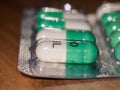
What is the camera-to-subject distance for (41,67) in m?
0.75

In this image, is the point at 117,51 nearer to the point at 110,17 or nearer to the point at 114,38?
the point at 114,38

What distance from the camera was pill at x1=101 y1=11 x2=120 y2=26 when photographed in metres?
0.93

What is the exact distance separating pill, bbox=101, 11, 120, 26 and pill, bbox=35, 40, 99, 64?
206 millimetres

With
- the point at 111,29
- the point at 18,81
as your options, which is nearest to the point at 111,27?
the point at 111,29

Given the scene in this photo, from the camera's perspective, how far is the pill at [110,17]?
93 cm

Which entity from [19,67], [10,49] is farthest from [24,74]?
[10,49]

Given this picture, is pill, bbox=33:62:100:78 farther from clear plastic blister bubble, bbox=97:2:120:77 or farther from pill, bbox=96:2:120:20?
pill, bbox=96:2:120:20

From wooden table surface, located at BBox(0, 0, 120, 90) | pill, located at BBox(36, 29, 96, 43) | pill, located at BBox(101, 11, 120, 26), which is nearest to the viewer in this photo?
wooden table surface, located at BBox(0, 0, 120, 90)

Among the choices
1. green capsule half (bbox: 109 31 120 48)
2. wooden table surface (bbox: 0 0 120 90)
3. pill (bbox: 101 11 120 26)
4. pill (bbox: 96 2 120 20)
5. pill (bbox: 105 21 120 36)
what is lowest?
wooden table surface (bbox: 0 0 120 90)

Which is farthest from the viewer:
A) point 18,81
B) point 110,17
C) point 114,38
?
point 110,17

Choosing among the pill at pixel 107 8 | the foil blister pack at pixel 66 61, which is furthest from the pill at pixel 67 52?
the pill at pixel 107 8

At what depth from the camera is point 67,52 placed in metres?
0.74

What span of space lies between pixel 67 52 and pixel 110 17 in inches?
10.5

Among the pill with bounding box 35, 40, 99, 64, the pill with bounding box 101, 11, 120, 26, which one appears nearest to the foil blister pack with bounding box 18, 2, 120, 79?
the pill with bounding box 35, 40, 99, 64
